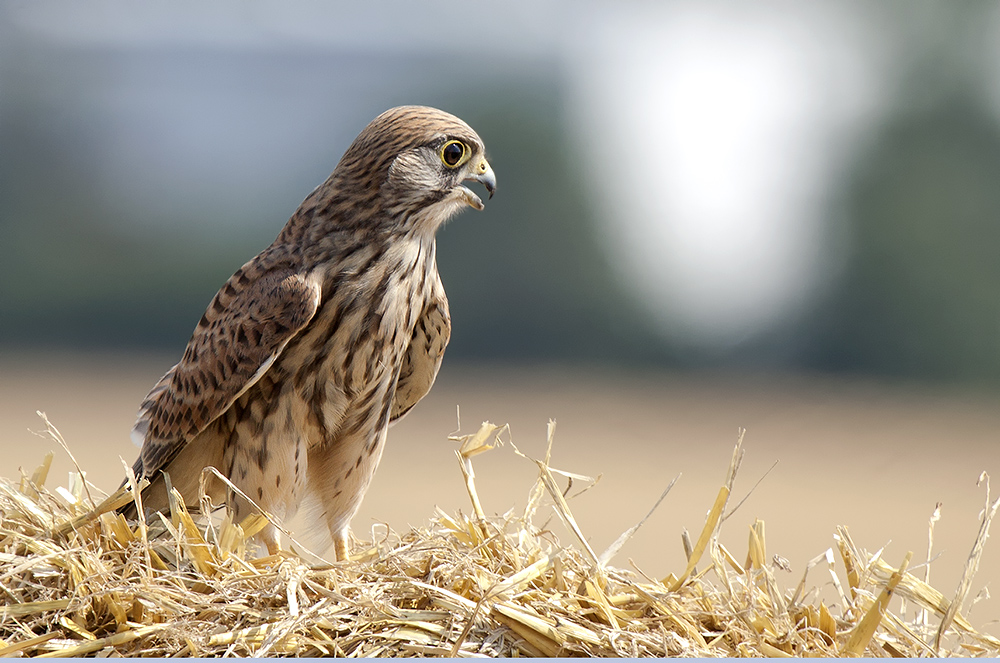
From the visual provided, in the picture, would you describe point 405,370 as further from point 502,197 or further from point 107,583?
point 502,197

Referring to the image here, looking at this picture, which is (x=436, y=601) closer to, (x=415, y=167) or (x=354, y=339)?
(x=354, y=339)

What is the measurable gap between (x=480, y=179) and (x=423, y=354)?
0.53 m

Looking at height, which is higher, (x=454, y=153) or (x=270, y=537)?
(x=454, y=153)

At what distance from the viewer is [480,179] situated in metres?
2.54

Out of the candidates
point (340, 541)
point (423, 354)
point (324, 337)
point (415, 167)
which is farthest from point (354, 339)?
point (340, 541)

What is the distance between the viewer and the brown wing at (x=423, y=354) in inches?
100

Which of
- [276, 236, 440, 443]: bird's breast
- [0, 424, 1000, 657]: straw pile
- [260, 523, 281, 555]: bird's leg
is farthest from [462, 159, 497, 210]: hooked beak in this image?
[260, 523, 281, 555]: bird's leg

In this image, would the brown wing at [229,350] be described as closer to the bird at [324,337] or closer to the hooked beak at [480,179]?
the bird at [324,337]

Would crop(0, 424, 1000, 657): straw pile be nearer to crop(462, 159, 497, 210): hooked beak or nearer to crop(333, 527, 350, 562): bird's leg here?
crop(333, 527, 350, 562): bird's leg

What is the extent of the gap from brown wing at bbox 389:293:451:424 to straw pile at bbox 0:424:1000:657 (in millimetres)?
684

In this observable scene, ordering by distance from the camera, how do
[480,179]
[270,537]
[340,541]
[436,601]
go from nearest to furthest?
[436,601] < [270,537] < [480,179] < [340,541]

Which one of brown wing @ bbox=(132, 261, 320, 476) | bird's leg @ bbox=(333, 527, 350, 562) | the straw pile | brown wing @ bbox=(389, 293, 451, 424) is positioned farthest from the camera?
bird's leg @ bbox=(333, 527, 350, 562)

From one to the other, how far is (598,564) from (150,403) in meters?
1.55

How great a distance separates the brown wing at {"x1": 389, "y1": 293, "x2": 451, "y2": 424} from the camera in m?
2.55
